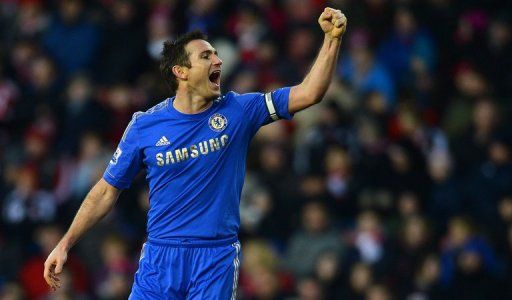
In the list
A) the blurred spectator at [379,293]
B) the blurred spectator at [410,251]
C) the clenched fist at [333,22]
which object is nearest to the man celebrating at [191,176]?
the clenched fist at [333,22]

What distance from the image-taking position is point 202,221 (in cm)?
766

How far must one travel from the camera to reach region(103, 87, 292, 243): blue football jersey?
7668 mm

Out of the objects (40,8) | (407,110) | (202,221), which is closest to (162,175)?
(202,221)

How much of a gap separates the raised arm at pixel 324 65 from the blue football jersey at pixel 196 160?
104 millimetres

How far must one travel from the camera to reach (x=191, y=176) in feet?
25.3

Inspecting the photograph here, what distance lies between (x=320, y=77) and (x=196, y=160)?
957 millimetres

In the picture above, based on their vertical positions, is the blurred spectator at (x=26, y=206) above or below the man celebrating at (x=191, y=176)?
below

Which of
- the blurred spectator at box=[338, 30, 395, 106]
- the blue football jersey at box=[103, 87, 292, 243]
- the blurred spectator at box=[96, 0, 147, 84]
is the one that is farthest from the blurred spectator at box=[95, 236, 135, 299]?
the blue football jersey at box=[103, 87, 292, 243]

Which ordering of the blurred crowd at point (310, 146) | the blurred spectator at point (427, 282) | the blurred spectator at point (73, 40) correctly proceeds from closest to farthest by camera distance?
the blurred spectator at point (427, 282), the blurred crowd at point (310, 146), the blurred spectator at point (73, 40)

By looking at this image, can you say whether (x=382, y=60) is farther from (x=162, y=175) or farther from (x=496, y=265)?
(x=162, y=175)

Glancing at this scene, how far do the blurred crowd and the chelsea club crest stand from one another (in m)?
4.42

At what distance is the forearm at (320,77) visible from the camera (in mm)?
7316

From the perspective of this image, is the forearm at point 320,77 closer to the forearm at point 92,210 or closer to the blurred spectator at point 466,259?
the forearm at point 92,210

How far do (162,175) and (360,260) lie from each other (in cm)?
498
